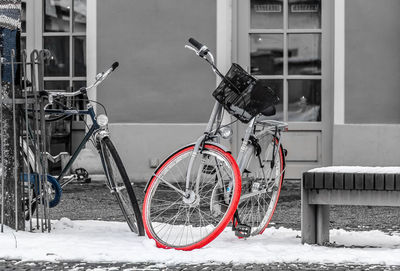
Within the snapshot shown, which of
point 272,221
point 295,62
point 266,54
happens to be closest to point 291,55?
point 295,62

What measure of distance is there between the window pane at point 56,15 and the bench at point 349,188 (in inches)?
238

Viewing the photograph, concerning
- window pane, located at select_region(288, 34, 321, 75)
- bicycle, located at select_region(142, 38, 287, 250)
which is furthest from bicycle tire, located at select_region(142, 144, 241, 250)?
window pane, located at select_region(288, 34, 321, 75)

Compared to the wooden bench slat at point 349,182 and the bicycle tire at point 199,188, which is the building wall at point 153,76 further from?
the wooden bench slat at point 349,182

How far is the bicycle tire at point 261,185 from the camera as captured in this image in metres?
4.85

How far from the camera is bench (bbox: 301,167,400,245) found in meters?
4.40

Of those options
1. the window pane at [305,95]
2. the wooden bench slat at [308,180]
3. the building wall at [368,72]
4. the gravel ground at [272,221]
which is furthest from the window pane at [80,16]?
the wooden bench slat at [308,180]

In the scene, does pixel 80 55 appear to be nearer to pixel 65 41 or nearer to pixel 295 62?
pixel 65 41

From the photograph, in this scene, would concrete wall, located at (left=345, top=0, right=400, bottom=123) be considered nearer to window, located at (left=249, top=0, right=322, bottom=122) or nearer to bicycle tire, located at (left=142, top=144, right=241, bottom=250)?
window, located at (left=249, top=0, right=322, bottom=122)

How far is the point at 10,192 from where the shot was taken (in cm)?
499

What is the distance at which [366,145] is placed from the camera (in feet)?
29.9

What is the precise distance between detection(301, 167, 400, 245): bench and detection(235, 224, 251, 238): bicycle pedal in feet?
1.08

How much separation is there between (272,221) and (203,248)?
1639mm

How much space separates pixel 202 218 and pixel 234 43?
510 cm

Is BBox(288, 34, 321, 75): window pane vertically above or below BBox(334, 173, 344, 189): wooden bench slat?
above
